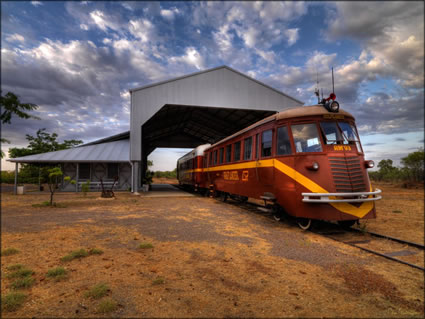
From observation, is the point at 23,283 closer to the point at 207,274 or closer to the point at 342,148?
the point at 207,274

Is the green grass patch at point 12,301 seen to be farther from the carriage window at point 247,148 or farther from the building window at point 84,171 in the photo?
the building window at point 84,171

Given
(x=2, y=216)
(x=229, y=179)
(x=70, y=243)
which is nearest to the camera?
(x=2, y=216)

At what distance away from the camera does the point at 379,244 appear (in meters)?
6.18

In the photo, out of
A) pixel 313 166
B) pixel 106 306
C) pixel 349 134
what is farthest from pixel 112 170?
pixel 106 306

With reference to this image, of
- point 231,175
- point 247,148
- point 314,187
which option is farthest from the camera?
point 231,175

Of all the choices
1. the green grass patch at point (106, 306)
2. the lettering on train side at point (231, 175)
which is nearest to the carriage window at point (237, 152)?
the lettering on train side at point (231, 175)

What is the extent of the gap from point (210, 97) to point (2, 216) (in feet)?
63.4

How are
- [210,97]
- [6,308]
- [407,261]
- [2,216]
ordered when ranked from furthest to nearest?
[210,97], [407,261], [6,308], [2,216]

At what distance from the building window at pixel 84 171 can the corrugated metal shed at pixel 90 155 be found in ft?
4.09

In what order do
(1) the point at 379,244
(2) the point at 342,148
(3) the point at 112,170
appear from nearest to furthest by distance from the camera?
(1) the point at 379,244
(2) the point at 342,148
(3) the point at 112,170

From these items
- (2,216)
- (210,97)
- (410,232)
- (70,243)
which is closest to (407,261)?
(410,232)

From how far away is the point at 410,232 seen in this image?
24.3ft

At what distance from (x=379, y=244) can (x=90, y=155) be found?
2246 cm

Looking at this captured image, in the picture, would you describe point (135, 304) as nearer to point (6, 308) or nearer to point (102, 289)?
point (102, 289)
